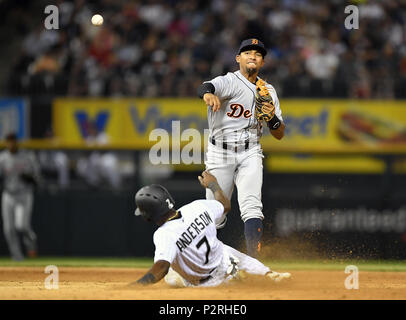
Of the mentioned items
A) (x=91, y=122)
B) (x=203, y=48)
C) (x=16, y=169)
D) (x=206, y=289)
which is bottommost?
(x=206, y=289)

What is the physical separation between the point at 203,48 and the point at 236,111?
8.17m

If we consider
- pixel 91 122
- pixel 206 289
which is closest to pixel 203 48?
pixel 91 122

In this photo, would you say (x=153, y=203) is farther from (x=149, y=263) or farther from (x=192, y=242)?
(x=149, y=263)

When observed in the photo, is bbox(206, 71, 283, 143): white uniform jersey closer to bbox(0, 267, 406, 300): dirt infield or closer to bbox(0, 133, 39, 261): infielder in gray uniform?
bbox(0, 267, 406, 300): dirt infield

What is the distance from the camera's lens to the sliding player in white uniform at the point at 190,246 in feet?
21.5

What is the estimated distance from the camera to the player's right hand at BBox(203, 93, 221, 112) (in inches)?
294

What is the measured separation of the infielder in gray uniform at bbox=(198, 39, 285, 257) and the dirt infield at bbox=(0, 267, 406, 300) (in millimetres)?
735

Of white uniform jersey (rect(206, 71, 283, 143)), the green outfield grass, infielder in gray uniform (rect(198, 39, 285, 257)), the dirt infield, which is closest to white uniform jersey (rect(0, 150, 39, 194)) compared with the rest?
the green outfield grass

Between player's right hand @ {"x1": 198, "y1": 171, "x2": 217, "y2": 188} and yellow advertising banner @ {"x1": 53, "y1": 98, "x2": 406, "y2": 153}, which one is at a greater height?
yellow advertising banner @ {"x1": 53, "y1": 98, "x2": 406, "y2": 153}

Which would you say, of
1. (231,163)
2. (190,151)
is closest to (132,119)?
(190,151)

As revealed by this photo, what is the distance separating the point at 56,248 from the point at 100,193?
1.11 m

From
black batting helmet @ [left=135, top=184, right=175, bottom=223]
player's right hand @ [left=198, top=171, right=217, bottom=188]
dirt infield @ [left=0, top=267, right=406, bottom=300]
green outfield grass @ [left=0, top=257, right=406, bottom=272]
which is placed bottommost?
green outfield grass @ [left=0, top=257, right=406, bottom=272]

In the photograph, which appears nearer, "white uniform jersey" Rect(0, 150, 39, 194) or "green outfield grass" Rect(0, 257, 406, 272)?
"green outfield grass" Rect(0, 257, 406, 272)

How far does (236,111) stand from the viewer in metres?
8.00
